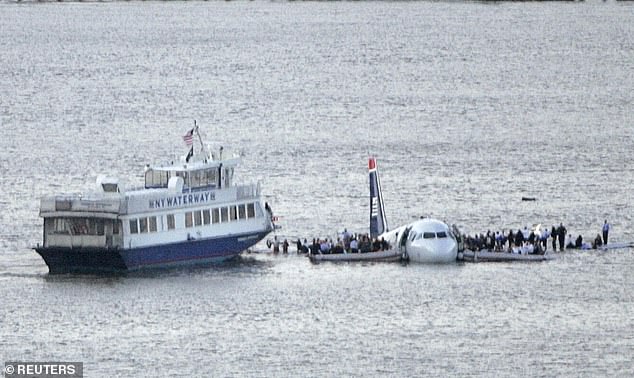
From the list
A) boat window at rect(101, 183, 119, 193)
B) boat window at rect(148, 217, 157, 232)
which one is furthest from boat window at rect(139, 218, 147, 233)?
boat window at rect(101, 183, 119, 193)

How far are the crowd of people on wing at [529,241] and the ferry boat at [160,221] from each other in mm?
11313

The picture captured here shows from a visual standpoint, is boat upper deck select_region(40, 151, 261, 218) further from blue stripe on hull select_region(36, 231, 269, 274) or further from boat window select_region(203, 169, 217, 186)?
blue stripe on hull select_region(36, 231, 269, 274)

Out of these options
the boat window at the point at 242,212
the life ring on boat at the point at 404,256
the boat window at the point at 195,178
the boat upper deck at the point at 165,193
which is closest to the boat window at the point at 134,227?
the boat upper deck at the point at 165,193

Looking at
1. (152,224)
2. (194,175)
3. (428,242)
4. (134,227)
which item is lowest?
(428,242)

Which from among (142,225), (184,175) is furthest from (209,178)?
(142,225)

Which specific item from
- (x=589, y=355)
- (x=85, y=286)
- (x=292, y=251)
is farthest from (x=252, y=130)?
(x=589, y=355)

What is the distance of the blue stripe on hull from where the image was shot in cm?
11988

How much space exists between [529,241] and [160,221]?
2068 centimetres

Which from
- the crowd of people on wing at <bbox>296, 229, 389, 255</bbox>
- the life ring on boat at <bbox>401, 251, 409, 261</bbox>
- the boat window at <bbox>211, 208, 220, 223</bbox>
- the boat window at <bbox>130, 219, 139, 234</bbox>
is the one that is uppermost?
the boat window at <bbox>211, 208, 220, 223</bbox>

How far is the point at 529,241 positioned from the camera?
421ft

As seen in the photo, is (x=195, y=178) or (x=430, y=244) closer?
(x=430, y=244)

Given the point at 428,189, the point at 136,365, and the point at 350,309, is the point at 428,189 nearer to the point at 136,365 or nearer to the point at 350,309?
the point at 350,309

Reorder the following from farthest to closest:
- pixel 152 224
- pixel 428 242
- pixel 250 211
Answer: pixel 250 211
pixel 428 242
pixel 152 224

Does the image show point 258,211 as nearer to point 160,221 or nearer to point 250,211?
point 250,211
